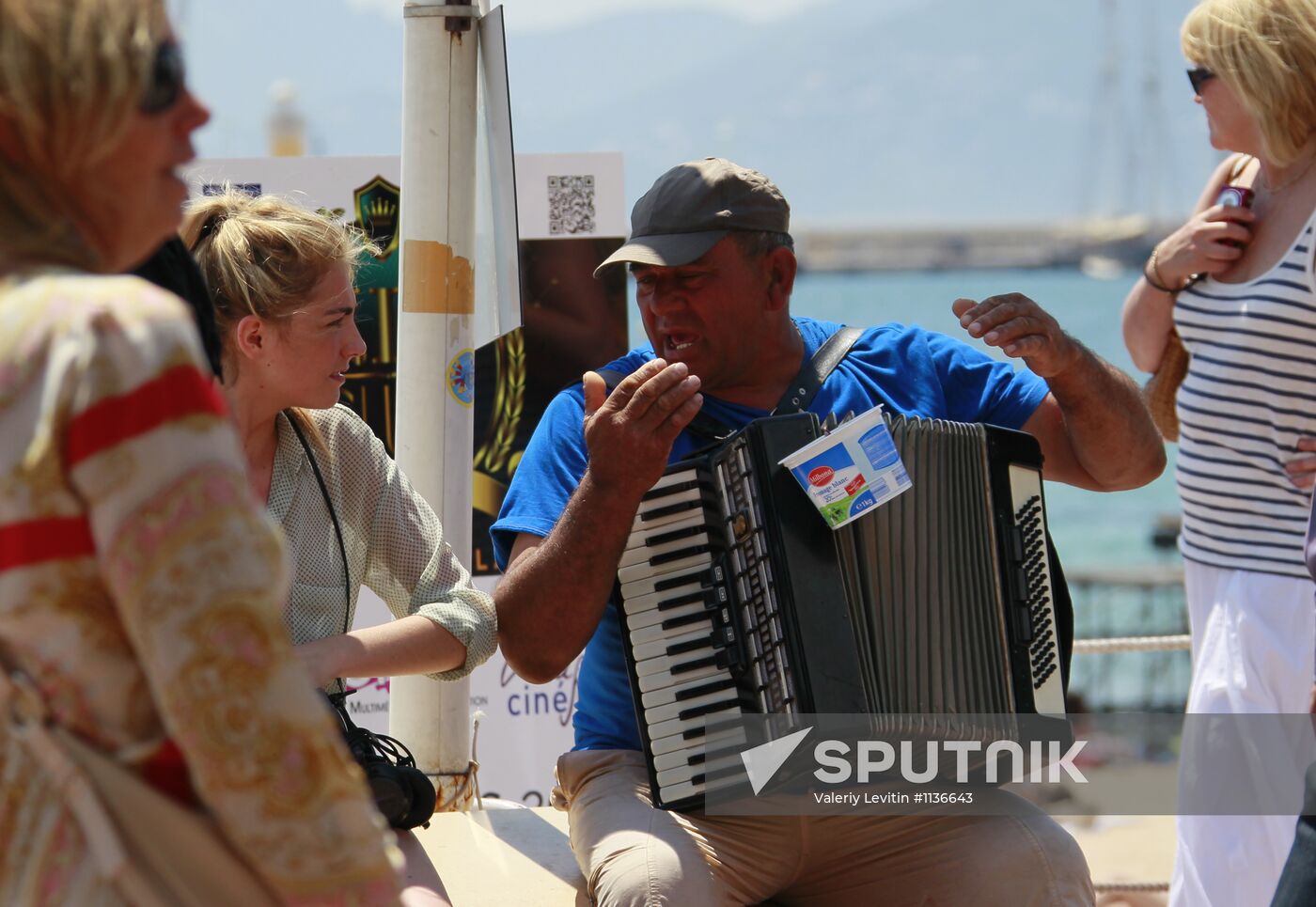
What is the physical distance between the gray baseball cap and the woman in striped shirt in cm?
97

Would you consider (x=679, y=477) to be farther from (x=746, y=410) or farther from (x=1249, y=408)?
(x=1249, y=408)

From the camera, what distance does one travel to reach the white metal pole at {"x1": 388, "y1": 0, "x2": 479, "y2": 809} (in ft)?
10.2

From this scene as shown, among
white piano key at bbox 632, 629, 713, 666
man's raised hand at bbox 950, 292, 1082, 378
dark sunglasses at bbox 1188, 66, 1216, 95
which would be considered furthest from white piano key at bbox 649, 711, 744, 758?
dark sunglasses at bbox 1188, 66, 1216, 95

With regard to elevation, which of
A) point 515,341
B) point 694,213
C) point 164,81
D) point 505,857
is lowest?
point 505,857

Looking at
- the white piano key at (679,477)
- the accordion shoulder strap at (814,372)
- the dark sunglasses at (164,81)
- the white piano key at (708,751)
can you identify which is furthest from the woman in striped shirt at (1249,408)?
the dark sunglasses at (164,81)

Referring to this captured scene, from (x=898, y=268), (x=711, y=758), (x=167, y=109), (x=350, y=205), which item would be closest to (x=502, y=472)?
(x=350, y=205)

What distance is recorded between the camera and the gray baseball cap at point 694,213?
3.09 meters

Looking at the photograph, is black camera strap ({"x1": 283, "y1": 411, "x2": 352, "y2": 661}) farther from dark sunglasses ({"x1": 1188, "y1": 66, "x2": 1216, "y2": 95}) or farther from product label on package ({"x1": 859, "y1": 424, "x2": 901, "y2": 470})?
dark sunglasses ({"x1": 1188, "y1": 66, "x2": 1216, "y2": 95})

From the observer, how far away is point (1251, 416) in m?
3.21

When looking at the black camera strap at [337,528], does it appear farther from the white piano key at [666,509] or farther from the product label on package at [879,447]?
the product label on package at [879,447]

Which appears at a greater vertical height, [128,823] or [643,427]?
[643,427]

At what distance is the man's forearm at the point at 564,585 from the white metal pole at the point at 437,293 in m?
0.40

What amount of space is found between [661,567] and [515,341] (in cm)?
149

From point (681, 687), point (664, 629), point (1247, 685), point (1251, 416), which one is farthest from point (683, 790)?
point (1251, 416)
